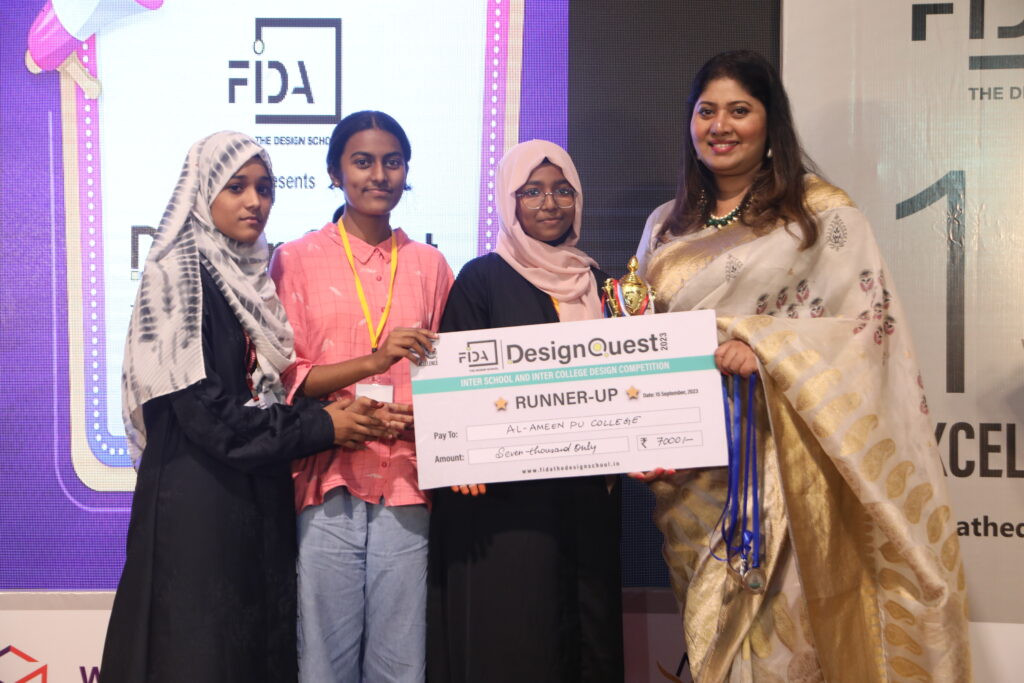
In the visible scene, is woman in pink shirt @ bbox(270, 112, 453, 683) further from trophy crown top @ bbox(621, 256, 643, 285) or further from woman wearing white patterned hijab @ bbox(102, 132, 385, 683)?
trophy crown top @ bbox(621, 256, 643, 285)

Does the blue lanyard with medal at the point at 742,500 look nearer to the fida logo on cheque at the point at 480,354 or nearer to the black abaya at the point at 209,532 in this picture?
the fida logo on cheque at the point at 480,354

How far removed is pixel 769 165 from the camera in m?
1.97

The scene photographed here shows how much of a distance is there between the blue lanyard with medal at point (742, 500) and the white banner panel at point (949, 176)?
1037 millimetres

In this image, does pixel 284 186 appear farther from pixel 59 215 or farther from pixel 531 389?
pixel 531 389

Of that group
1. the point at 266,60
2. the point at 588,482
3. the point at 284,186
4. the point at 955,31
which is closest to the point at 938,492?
the point at 588,482

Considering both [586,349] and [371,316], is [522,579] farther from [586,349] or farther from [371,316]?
[371,316]

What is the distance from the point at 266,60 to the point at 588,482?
166 centimetres

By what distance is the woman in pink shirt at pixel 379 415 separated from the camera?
6.09ft

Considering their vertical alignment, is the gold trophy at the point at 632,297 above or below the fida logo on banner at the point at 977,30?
below

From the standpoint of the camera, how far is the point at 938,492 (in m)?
1.75

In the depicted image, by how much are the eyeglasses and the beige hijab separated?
0.08ft

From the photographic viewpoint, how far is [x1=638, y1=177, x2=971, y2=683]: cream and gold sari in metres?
1.71

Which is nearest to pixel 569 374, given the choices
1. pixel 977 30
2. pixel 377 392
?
pixel 377 392

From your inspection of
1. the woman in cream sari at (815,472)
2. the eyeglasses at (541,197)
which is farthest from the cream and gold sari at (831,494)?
the eyeglasses at (541,197)
